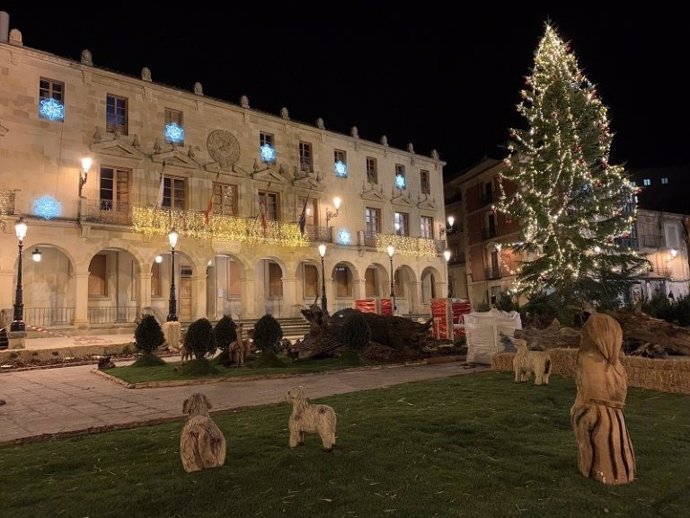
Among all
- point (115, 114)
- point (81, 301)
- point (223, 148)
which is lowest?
point (81, 301)

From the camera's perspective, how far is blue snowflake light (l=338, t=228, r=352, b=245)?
3216 centimetres

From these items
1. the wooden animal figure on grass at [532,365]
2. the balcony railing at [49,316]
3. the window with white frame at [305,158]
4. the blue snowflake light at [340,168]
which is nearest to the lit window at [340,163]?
the blue snowflake light at [340,168]

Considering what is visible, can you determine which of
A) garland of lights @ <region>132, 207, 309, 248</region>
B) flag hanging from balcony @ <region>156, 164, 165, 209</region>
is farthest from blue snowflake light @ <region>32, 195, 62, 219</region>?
flag hanging from balcony @ <region>156, 164, 165, 209</region>

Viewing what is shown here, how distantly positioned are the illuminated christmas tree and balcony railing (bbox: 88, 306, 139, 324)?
17795 millimetres

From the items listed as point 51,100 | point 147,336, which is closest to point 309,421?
point 147,336

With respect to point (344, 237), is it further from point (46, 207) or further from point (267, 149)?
point (46, 207)

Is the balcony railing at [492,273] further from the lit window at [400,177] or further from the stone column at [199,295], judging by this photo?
the stone column at [199,295]

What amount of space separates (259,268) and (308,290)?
12.4 ft

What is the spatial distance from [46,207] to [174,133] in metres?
7.34

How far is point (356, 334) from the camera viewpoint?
13.6 metres

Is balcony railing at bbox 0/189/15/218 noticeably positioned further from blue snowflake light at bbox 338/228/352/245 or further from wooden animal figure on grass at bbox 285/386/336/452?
wooden animal figure on grass at bbox 285/386/336/452

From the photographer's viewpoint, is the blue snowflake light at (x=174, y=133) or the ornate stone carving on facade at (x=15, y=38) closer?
the ornate stone carving on facade at (x=15, y=38)

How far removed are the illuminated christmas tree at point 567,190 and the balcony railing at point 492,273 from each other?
18.9m

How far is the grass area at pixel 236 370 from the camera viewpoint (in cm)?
1109
